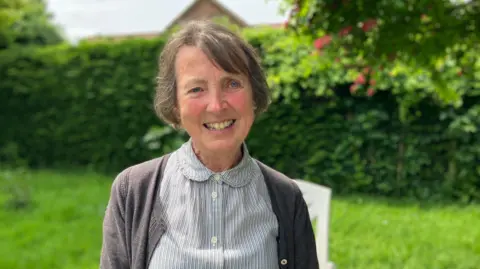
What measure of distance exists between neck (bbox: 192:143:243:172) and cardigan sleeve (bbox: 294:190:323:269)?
21 cm

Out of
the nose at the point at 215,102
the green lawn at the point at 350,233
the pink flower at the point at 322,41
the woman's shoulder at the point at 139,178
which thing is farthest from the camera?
the green lawn at the point at 350,233

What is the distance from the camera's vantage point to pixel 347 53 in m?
2.99

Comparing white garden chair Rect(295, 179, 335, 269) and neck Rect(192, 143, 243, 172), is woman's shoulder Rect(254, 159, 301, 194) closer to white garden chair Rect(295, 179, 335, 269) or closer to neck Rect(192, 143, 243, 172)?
neck Rect(192, 143, 243, 172)

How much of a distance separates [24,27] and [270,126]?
21.1 ft

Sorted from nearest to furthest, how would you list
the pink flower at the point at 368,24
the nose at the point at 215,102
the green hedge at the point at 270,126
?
the nose at the point at 215,102
the pink flower at the point at 368,24
the green hedge at the point at 270,126

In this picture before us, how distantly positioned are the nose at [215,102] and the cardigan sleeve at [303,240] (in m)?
0.37

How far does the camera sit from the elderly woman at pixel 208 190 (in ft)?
4.40

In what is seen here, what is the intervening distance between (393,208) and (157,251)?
543 centimetres

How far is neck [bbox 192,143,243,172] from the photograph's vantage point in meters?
1.45

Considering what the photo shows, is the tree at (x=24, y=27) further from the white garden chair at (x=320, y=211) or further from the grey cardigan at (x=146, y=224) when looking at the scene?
the grey cardigan at (x=146, y=224)

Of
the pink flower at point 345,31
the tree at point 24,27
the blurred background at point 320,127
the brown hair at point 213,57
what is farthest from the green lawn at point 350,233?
the brown hair at point 213,57

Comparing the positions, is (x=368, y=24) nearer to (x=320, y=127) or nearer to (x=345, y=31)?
(x=345, y=31)

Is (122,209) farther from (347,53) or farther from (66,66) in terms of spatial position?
(66,66)

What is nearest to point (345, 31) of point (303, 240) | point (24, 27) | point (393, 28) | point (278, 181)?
point (393, 28)
